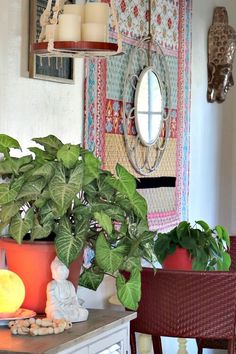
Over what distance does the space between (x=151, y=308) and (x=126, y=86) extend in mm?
1249

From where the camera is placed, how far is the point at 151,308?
3461 mm

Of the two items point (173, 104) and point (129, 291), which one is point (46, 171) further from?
point (173, 104)

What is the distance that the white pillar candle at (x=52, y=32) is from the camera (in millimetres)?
2857

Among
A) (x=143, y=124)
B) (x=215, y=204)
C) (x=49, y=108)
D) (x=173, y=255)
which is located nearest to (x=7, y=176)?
(x=49, y=108)

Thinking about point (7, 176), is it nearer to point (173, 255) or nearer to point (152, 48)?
point (173, 255)

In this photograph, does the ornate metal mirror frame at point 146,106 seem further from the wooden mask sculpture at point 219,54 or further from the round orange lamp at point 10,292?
the round orange lamp at point 10,292

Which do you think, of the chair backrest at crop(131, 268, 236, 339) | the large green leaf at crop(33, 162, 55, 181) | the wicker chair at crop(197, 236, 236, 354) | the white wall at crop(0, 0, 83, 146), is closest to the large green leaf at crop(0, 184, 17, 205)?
the large green leaf at crop(33, 162, 55, 181)

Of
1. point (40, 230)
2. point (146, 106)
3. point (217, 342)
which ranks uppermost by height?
point (146, 106)

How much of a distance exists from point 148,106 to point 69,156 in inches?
71.7

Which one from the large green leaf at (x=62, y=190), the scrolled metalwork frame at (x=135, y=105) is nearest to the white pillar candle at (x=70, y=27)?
the large green leaf at (x=62, y=190)

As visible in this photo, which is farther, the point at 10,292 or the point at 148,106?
the point at 148,106

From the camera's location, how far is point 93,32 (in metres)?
2.85

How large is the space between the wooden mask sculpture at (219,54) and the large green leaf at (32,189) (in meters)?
2.83

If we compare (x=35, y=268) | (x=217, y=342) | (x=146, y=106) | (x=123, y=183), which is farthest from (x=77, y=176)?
(x=217, y=342)
